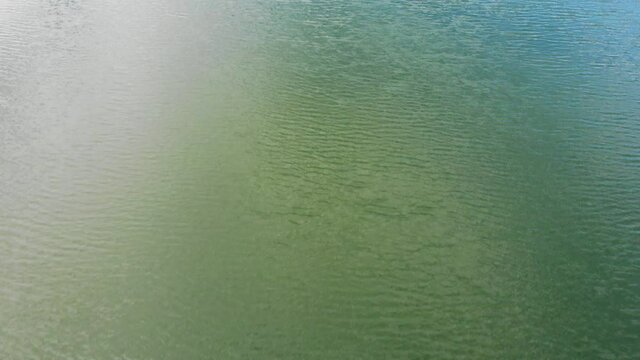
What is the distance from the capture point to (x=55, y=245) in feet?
13.4

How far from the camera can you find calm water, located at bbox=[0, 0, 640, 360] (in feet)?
11.5

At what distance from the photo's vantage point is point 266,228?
4355 mm

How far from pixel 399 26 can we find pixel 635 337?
19.9 ft

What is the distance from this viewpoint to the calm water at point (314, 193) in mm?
3520

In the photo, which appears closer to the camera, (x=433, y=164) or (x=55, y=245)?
(x=55, y=245)

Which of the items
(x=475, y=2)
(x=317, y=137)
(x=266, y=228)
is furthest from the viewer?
(x=475, y=2)

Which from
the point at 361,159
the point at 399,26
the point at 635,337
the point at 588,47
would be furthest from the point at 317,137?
the point at 588,47

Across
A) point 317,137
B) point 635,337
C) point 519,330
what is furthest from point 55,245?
point 635,337

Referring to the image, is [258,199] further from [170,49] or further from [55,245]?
[170,49]

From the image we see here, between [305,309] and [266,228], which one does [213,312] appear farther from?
[266,228]

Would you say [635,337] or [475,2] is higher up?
[475,2]

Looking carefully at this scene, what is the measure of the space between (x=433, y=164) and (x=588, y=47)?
4.07 m

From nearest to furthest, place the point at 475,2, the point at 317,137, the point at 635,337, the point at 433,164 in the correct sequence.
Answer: the point at 635,337, the point at 433,164, the point at 317,137, the point at 475,2

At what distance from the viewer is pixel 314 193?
15.7ft
